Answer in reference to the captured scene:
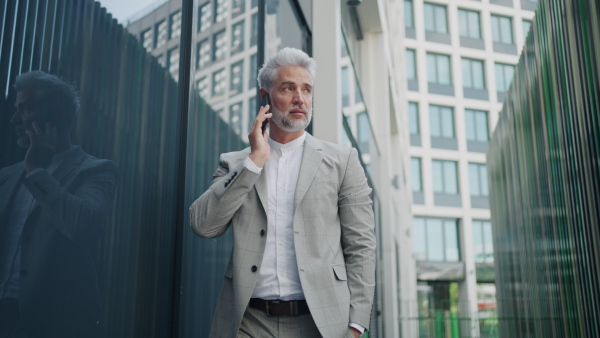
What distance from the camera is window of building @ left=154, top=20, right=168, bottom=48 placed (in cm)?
353

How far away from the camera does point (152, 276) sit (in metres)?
3.36

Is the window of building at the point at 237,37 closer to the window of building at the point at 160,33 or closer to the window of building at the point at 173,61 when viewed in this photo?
the window of building at the point at 173,61

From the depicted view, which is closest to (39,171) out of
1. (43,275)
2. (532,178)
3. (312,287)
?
(43,275)

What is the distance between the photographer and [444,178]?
4019 cm

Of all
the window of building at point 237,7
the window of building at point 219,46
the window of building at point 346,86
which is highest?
the window of building at point 346,86

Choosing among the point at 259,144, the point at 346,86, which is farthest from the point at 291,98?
the point at 346,86

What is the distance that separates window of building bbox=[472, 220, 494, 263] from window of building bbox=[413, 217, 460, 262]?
1.11 meters

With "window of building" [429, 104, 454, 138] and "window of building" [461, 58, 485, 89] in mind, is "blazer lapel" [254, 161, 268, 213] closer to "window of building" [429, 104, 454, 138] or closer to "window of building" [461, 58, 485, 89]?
"window of building" [429, 104, 454, 138]

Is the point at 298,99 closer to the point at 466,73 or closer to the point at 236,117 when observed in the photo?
the point at 236,117

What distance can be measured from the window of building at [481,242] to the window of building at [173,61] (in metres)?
38.4

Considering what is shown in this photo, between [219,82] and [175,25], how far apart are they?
649 mm

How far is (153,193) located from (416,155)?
125ft

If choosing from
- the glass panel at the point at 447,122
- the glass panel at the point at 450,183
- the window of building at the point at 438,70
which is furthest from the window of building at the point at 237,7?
the window of building at the point at 438,70

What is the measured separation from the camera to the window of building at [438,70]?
1645 inches
